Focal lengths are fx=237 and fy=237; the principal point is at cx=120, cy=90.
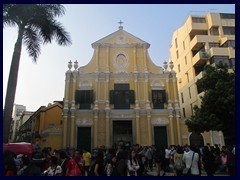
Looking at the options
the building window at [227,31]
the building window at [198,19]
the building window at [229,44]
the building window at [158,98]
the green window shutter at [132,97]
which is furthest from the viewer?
the building window at [198,19]

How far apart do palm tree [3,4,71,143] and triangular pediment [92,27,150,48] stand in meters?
10.8

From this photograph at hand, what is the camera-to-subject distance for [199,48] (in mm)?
Answer: 27938

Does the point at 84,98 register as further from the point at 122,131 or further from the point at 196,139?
the point at 196,139

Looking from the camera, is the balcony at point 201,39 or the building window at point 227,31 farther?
the building window at point 227,31

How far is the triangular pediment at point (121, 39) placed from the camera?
25.0 m

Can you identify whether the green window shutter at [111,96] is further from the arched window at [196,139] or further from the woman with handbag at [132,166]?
the woman with handbag at [132,166]

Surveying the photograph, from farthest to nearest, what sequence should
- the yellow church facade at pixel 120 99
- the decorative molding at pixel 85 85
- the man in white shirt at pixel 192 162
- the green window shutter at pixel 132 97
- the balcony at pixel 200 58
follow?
the balcony at pixel 200 58, the decorative molding at pixel 85 85, the green window shutter at pixel 132 97, the yellow church facade at pixel 120 99, the man in white shirt at pixel 192 162

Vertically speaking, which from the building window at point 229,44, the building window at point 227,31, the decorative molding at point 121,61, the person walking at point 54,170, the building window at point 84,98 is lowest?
the person walking at point 54,170

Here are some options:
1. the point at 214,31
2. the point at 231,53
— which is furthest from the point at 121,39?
the point at 231,53

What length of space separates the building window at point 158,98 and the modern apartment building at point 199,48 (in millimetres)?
4730

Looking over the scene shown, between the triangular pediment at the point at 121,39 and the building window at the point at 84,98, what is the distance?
19.2 feet

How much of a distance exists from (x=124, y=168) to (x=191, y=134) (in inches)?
652

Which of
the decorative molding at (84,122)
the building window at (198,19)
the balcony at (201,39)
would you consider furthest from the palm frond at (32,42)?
the building window at (198,19)

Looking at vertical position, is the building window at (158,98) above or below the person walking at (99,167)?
above
